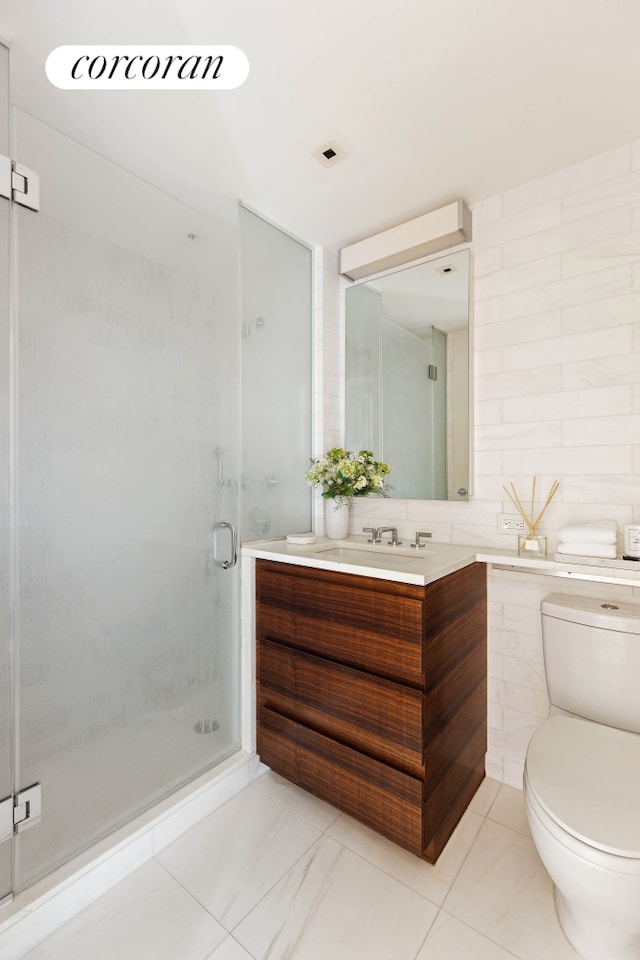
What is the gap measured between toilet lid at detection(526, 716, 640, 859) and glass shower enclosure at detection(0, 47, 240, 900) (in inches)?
46.0

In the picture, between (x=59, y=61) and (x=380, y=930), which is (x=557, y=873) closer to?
(x=380, y=930)

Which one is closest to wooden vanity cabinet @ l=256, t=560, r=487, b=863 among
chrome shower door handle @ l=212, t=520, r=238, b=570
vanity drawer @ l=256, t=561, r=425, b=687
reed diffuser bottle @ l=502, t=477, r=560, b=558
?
vanity drawer @ l=256, t=561, r=425, b=687

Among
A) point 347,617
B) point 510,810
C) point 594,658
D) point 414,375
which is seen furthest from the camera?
point 414,375

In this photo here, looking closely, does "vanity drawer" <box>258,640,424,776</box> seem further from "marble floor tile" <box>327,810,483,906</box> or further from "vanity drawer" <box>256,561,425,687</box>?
"marble floor tile" <box>327,810,483,906</box>

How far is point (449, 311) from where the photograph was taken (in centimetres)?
199

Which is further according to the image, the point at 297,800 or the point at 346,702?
the point at 297,800

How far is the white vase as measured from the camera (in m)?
2.14

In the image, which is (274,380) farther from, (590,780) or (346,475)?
(590,780)

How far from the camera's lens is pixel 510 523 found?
183 cm

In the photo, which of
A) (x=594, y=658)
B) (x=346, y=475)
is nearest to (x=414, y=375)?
(x=346, y=475)

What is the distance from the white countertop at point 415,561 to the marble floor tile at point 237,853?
36.2 inches

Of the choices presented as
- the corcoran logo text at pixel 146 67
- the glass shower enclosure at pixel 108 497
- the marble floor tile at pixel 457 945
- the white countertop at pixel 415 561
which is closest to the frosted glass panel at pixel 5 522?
the glass shower enclosure at pixel 108 497

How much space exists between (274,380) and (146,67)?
43.5 inches

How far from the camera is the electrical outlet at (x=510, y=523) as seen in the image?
181cm
